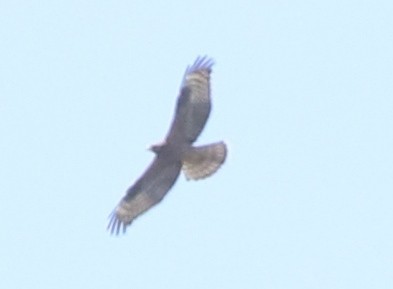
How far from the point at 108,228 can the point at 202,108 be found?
6.81 feet

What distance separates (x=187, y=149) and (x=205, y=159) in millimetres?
311

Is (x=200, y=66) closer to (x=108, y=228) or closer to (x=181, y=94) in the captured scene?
(x=181, y=94)

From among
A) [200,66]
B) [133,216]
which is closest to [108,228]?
[133,216]

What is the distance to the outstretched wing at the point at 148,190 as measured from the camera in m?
32.9

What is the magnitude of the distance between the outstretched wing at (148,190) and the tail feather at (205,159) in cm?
29

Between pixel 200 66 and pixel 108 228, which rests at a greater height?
pixel 200 66

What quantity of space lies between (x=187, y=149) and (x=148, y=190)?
0.90 m

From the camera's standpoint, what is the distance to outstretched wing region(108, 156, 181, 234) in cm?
3288

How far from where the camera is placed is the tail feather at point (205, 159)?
1272 inches

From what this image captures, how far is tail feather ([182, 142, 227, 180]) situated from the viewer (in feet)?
106

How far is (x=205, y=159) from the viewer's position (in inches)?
1273

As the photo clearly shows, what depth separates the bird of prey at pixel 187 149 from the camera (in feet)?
106

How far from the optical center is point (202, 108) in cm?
3247

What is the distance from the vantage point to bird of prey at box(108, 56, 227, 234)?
3238cm
